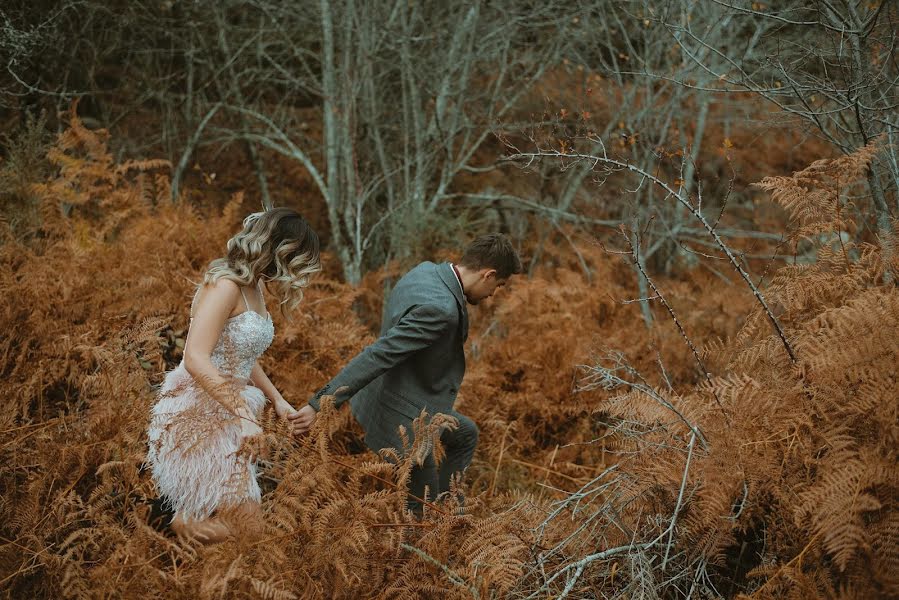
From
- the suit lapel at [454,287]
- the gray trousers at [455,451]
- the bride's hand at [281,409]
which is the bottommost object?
the gray trousers at [455,451]

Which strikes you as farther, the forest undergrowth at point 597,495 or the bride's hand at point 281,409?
the bride's hand at point 281,409

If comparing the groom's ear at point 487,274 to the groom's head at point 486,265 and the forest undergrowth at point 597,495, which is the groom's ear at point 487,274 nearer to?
the groom's head at point 486,265

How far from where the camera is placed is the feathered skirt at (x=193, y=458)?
2.91 meters

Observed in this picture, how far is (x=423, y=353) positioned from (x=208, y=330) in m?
1.16

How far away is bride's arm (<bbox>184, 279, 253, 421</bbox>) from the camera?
3.08 meters

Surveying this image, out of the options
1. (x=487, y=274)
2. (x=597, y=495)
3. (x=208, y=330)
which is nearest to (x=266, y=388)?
(x=208, y=330)

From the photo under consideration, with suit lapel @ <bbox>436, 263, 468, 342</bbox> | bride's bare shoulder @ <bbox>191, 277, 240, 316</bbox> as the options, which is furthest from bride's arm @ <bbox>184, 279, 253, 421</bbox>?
suit lapel @ <bbox>436, 263, 468, 342</bbox>

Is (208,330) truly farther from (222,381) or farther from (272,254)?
(272,254)

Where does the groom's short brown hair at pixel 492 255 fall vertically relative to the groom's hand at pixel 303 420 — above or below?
above

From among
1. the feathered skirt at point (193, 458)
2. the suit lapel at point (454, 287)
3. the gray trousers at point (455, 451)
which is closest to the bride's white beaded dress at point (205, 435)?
the feathered skirt at point (193, 458)

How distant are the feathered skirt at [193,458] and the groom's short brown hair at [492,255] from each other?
5.13 ft

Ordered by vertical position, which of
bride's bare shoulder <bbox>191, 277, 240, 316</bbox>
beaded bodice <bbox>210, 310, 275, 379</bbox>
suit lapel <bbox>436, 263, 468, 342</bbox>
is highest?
bride's bare shoulder <bbox>191, 277, 240, 316</bbox>

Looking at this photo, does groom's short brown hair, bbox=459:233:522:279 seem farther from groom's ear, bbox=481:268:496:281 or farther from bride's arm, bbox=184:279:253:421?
bride's arm, bbox=184:279:253:421

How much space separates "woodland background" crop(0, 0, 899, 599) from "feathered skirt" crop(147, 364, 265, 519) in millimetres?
112
